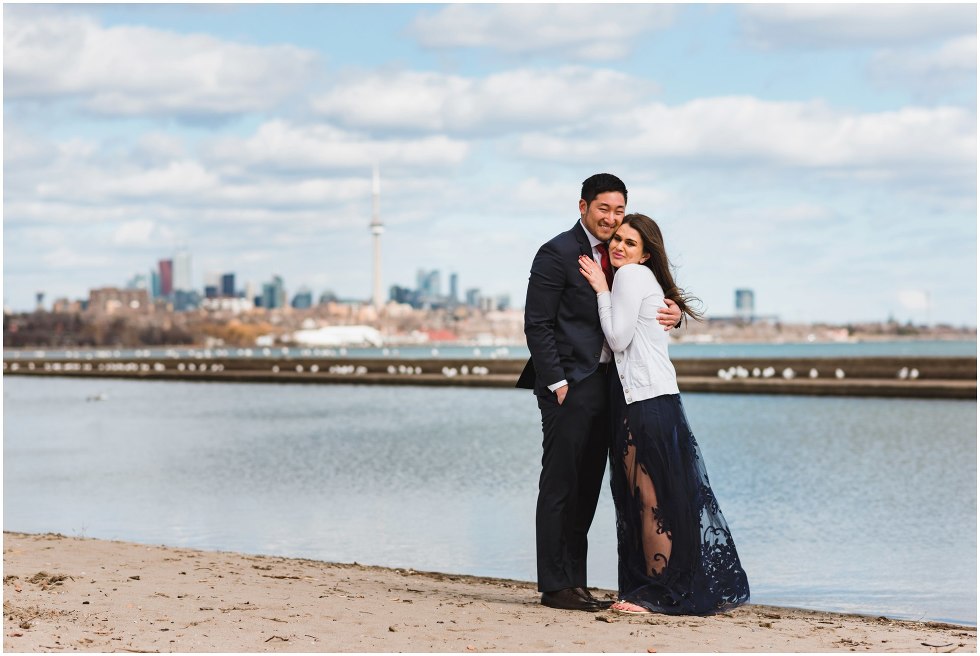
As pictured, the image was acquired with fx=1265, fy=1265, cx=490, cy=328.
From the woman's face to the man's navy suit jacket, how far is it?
154mm

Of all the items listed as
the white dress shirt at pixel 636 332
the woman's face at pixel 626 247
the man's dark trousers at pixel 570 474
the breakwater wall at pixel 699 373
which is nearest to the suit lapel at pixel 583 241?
the woman's face at pixel 626 247

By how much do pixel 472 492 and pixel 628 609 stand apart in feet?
29.1

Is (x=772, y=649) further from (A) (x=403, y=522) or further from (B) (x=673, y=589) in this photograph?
(A) (x=403, y=522)

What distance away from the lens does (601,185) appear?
22.0 ft

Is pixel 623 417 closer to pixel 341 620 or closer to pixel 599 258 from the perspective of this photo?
pixel 599 258

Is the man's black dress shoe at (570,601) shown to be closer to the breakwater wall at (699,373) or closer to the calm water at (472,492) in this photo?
the calm water at (472,492)

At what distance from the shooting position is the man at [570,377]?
670 cm

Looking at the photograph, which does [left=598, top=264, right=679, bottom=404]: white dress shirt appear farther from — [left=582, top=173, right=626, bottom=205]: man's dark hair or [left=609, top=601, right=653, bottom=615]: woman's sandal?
[left=609, top=601, right=653, bottom=615]: woman's sandal

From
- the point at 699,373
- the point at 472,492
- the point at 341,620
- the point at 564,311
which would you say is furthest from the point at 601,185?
the point at 699,373

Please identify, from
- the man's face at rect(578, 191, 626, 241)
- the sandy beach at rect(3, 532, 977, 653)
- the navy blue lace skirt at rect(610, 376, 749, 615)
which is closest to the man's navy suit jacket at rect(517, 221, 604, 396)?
the man's face at rect(578, 191, 626, 241)

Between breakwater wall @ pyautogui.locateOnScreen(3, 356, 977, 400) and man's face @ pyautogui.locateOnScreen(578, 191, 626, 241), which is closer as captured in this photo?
man's face @ pyautogui.locateOnScreen(578, 191, 626, 241)

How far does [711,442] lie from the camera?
76.6ft

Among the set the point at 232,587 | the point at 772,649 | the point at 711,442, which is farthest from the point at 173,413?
the point at 772,649

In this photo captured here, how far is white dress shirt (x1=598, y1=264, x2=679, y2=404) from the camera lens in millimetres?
6578
